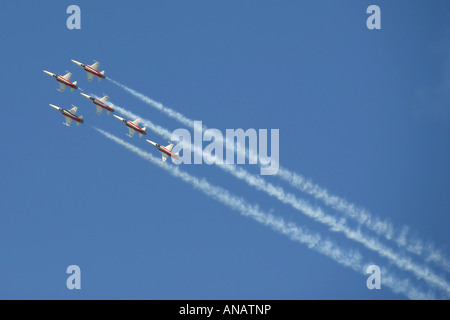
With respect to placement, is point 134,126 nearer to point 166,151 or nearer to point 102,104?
point 102,104

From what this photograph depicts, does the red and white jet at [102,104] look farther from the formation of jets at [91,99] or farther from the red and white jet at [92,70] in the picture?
the red and white jet at [92,70]

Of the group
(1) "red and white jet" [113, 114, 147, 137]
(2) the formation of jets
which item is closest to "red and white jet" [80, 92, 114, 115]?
(2) the formation of jets

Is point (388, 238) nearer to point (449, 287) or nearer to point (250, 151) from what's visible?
point (449, 287)

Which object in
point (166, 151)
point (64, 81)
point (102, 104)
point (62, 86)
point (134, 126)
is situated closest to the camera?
point (166, 151)

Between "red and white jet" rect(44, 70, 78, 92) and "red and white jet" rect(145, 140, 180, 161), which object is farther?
"red and white jet" rect(44, 70, 78, 92)

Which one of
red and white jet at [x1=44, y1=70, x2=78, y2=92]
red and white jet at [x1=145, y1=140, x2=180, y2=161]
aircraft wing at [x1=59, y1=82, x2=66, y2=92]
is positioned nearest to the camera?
red and white jet at [x1=145, y1=140, x2=180, y2=161]

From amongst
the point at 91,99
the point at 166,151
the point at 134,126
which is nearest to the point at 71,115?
the point at 91,99

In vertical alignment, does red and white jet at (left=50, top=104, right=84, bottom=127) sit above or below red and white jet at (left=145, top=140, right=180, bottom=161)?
above

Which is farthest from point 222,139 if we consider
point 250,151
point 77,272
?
point 77,272

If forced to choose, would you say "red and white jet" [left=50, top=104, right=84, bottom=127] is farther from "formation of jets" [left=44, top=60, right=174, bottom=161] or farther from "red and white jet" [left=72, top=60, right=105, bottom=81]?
"red and white jet" [left=72, top=60, right=105, bottom=81]

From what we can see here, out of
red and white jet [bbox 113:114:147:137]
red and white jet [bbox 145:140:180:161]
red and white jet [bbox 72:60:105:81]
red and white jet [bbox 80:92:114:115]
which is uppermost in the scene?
red and white jet [bbox 72:60:105:81]

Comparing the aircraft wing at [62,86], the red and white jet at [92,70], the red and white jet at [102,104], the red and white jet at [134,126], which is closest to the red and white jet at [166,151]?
the red and white jet at [134,126]
